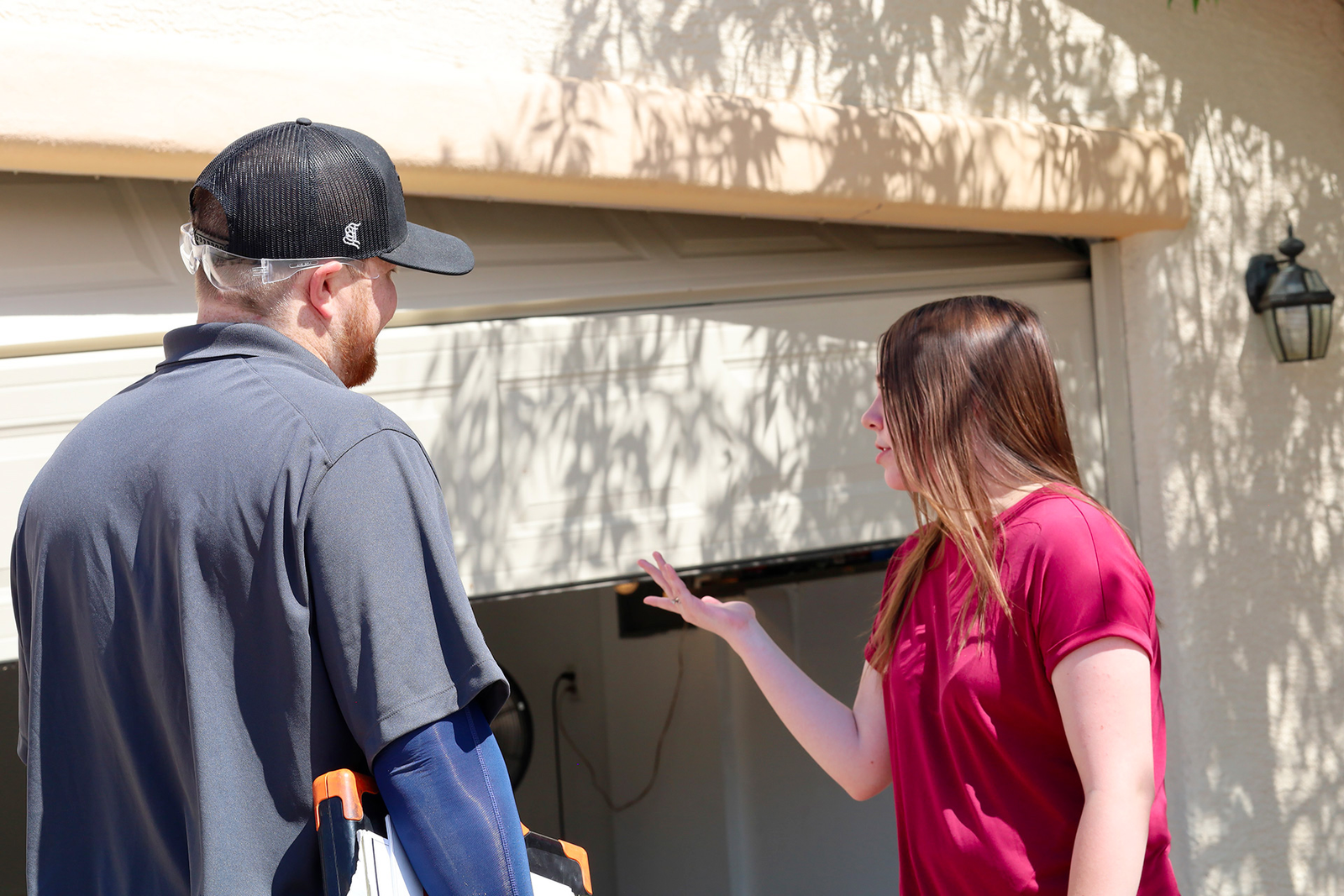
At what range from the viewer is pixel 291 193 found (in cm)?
138

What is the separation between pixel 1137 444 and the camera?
3.63 m

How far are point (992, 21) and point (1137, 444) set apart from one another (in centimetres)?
141

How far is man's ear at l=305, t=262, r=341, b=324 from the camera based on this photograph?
142cm

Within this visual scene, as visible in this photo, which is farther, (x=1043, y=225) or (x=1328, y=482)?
(x=1328, y=482)

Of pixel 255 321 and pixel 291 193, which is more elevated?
pixel 291 193

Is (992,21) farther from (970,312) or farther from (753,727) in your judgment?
(753,727)

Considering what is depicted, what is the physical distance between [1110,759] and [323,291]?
1186 millimetres

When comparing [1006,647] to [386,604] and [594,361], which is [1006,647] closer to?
[386,604]

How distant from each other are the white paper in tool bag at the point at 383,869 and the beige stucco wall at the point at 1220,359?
2.56 metres

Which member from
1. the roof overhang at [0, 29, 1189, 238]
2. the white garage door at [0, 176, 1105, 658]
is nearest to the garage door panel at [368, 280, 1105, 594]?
the white garage door at [0, 176, 1105, 658]

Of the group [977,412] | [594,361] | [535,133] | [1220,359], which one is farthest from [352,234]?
[1220,359]

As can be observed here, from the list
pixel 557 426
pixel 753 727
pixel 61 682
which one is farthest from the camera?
pixel 753 727

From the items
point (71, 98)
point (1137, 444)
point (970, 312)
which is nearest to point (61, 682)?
point (970, 312)

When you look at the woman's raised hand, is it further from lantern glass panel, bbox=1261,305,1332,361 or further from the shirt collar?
lantern glass panel, bbox=1261,305,1332,361
